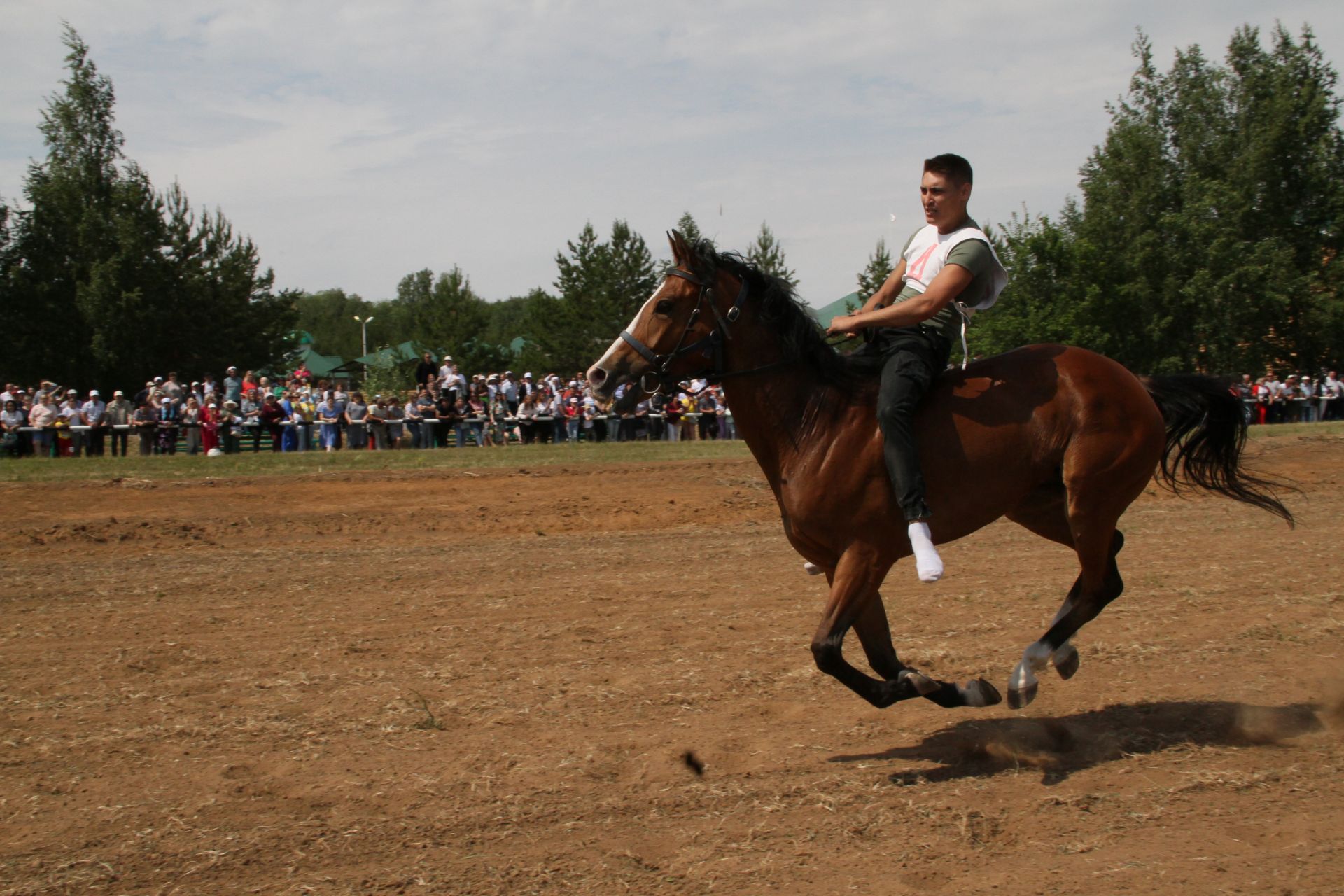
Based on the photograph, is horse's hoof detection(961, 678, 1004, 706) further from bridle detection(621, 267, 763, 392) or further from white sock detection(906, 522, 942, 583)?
bridle detection(621, 267, 763, 392)

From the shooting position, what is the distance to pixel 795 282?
6.87 metres

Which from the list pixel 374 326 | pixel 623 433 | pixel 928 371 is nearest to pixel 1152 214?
pixel 623 433

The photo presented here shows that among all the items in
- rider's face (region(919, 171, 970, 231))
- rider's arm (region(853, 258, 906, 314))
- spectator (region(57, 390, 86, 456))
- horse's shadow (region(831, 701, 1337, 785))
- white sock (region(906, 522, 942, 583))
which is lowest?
horse's shadow (region(831, 701, 1337, 785))

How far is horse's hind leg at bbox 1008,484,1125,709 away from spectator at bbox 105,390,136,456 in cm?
2396

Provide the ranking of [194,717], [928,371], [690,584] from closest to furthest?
1. [928,371]
2. [194,717]
3. [690,584]

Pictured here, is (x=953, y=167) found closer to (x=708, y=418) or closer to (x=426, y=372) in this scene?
(x=426, y=372)

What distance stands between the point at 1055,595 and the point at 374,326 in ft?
398

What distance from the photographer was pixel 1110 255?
46.6 m

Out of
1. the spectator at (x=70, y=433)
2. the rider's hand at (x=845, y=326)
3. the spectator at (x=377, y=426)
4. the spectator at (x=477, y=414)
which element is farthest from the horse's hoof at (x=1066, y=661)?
the spectator at (x=70, y=433)

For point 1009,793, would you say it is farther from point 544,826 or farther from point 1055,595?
point 1055,595

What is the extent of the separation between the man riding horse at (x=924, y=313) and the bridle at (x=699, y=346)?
0.59 meters

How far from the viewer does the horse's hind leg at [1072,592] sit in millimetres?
6352

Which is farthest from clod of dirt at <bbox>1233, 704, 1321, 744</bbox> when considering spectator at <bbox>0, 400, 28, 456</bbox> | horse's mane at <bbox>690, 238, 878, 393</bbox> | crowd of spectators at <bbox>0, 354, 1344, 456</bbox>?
spectator at <bbox>0, 400, 28, 456</bbox>

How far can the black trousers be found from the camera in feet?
19.6
